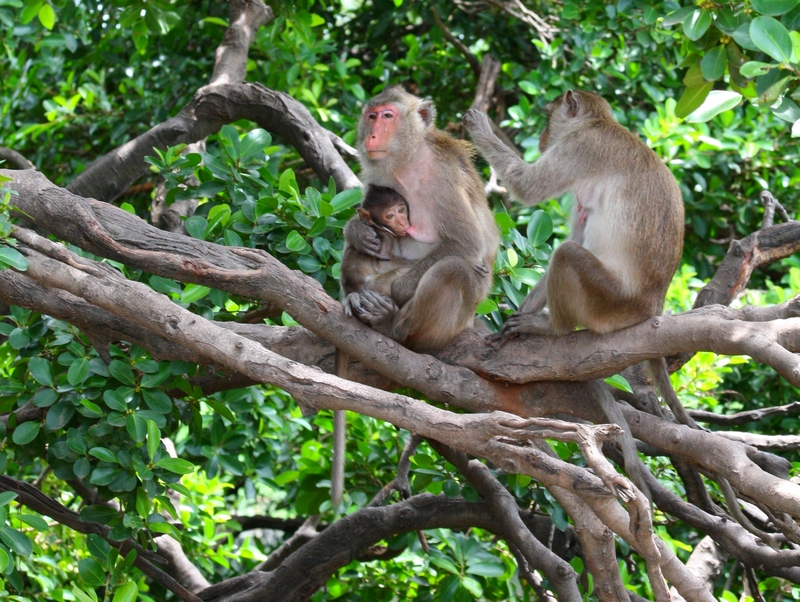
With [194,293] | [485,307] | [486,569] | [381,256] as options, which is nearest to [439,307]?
[485,307]

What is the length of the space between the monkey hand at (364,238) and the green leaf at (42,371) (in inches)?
53.4

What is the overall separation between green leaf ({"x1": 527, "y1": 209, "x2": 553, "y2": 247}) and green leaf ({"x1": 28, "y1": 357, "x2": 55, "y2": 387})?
2.21 metres

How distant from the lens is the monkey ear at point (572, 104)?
426cm

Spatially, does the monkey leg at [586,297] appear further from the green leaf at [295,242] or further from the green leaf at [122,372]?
the green leaf at [122,372]

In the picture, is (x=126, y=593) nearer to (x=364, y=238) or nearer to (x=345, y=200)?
(x=364, y=238)

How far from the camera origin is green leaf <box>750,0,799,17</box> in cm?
305

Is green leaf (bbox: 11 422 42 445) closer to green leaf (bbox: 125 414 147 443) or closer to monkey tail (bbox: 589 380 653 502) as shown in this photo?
green leaf (bbox: 125 414 147 443)

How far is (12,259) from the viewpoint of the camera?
279 centimetres

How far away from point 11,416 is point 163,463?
772 millimetres

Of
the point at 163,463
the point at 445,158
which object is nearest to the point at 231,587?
the point at 163,463

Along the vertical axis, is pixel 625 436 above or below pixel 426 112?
below

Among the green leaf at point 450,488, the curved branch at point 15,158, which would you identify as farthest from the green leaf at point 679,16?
the curved branch at point 15,158

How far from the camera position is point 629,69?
6.07 metres

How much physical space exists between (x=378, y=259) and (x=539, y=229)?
80 cm
